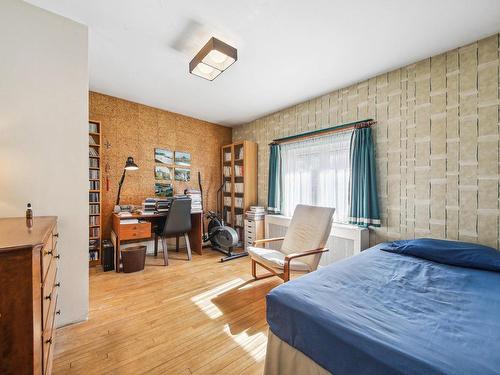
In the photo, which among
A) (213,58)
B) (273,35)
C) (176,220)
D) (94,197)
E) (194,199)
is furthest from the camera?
(194,199)

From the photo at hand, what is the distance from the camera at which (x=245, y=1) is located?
1.59 metres

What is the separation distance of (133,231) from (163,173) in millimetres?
1307

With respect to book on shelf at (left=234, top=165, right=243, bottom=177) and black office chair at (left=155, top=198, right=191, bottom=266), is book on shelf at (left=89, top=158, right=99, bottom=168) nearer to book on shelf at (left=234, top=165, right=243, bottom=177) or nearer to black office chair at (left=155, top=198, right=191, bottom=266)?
black office chair at (left=155, top=198, right=191, bottom=266)

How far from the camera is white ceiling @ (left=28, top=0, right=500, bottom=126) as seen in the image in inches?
64.7

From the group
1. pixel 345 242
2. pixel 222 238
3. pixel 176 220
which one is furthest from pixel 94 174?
pixel 345 242

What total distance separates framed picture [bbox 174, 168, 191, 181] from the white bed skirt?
11.2ft

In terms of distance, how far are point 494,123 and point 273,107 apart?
272 centimetres

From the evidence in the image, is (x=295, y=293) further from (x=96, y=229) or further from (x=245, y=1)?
(x=96, y=229)

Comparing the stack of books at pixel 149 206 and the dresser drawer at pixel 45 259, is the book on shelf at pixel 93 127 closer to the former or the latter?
the stack of books at pixel 149 206

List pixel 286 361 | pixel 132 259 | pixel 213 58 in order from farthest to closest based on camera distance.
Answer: pixel 132 259 → pixel 213 58 → pixel 286 361

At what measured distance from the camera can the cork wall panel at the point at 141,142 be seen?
11.0 ft

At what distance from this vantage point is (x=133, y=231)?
294cm

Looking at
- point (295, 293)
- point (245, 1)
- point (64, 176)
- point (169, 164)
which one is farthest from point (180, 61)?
point (295, 293)

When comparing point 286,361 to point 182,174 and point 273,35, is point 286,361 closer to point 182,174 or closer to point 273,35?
point 273,35
